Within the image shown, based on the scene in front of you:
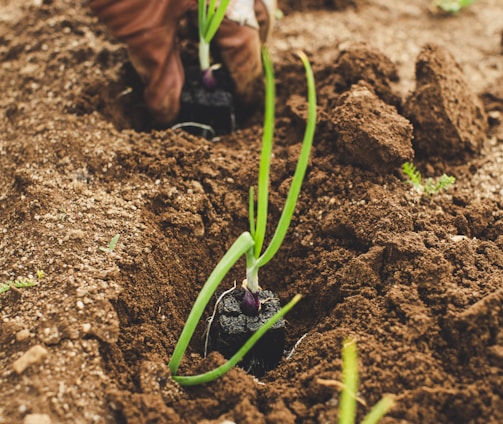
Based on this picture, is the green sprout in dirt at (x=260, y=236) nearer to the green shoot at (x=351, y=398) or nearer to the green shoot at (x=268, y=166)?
the green shoot at (x=268, y=166)

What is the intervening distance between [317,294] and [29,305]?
2.25 ft

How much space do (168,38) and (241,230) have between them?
0.61 meters

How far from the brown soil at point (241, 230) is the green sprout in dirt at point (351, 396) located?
20 mm

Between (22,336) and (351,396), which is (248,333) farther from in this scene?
(22,336)

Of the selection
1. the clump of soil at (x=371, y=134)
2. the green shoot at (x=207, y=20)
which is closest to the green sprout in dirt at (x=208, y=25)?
the green shoot at (x=207, y=20)

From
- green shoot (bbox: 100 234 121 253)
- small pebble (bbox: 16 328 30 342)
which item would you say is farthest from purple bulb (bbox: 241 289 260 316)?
small pebble (bbox: 16 328 30 342)

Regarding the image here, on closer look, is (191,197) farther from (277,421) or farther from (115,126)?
(277,421)

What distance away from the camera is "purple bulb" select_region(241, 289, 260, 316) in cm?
144

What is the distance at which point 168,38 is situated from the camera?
1.84m

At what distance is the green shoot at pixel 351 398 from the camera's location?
1083 mm

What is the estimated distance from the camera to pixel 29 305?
142cm

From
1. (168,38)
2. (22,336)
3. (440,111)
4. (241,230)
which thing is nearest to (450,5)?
(440,111)

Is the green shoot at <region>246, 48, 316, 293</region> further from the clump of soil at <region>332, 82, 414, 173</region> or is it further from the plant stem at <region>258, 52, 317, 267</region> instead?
the clump of soil at <region>332, 82, 414, 173</region>

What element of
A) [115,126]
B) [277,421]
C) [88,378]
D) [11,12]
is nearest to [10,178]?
[115,126]
